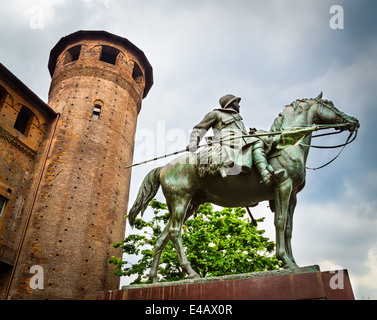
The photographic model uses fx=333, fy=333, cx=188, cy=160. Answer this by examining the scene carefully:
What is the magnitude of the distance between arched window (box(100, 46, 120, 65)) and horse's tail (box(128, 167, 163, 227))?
2241cm

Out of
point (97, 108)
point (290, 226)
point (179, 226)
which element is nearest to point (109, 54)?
point (97, 108)

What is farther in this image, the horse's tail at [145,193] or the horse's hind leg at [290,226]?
the horse's tail at [145,193]

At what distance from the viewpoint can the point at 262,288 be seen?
401 cm

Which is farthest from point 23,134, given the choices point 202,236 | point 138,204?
point 138,204

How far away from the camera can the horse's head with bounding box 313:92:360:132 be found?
5.50 m

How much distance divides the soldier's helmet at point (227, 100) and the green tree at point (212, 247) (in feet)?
26.5

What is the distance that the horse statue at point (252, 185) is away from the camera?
201 inches

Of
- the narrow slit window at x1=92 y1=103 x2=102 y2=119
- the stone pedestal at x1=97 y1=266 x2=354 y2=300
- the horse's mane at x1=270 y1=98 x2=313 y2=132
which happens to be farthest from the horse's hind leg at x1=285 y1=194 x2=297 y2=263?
the narrow slit window at x1=92 y1=103 x2=102 y2=119

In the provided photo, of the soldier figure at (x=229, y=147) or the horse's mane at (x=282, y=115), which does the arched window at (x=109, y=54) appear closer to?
the soldier figure at (x=229, y=147)

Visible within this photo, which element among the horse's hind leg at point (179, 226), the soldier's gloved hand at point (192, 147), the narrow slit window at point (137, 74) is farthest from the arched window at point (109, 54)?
the horse's hind leg at point (179, 226)

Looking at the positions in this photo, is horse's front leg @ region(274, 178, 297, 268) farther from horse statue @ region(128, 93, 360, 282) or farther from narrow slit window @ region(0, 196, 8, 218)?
narrow slit window @ region(0, 196, 8, 218)

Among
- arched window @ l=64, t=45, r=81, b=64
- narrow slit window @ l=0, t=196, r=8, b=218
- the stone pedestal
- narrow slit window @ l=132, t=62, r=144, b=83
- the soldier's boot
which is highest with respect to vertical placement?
arched window @ l=64, t=45, r=81, b=64

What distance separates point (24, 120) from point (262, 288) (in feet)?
67.9
